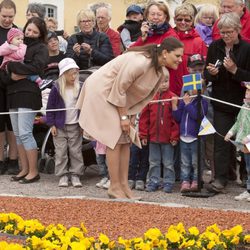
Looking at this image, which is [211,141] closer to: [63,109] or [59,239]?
[63,109]

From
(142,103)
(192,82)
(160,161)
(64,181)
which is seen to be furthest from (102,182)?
(192,82)

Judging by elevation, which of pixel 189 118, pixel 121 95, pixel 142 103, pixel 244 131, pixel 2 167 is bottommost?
pixel 2 167

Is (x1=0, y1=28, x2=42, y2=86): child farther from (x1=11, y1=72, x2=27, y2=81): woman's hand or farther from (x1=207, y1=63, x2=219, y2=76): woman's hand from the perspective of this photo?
(x1=207, y1=63, x2=219, y2=76): woman's hand

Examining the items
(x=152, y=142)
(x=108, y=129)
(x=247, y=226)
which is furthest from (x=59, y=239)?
(x=152, y=142)

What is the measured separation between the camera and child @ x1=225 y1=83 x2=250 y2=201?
9438 mm

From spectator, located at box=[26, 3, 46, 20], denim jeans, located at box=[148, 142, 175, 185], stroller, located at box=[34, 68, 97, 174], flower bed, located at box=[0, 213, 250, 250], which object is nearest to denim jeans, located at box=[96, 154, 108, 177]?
stroller, located at box=[34, 68, 97, 174]

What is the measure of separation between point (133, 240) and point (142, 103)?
329 centimetres

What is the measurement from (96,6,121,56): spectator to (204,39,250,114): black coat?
9.31 feet

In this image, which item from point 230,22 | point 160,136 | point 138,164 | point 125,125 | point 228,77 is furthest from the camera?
Answer: point 138,164

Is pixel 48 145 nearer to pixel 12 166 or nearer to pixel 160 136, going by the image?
pixel 12 166

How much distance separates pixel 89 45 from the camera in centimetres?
1178

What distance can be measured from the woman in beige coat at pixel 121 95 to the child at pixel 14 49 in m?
1.95

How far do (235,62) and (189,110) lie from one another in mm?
822

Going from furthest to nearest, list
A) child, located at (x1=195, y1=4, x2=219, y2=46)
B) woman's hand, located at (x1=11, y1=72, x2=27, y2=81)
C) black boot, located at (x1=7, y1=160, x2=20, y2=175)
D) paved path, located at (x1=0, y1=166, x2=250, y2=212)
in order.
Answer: child, located at (x1=195, y1=4, x2=219, y2=46) → black boot, located at (x1=7, y1=160, x2=20, y2=175) → woman's hand, located at (x1=11, y1=72, x2=27, y2=81) → paved path, located at (x1=0, y1=166, x2=250, y2=212)
